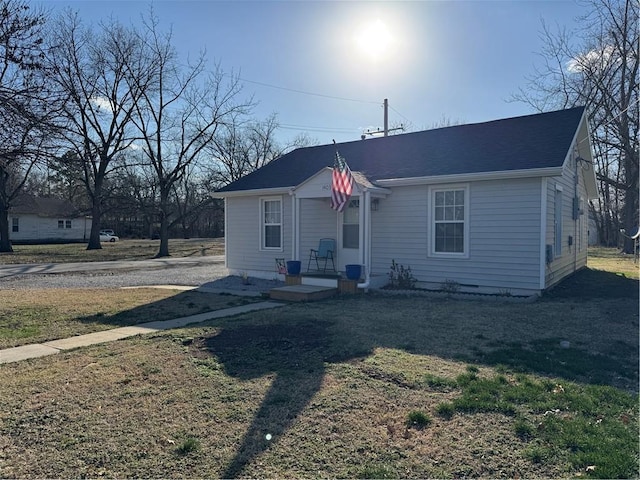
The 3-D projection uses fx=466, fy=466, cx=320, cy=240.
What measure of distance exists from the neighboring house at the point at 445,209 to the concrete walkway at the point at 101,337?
4.19 m

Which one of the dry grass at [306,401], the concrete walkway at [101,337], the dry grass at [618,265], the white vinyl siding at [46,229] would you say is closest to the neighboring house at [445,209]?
the dry grass at [618,265]

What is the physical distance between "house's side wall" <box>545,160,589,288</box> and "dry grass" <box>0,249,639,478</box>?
147 inches

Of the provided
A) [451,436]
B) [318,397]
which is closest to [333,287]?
[318,397]

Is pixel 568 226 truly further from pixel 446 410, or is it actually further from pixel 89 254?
pixel 89 254

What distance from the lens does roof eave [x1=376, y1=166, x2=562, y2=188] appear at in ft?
30.2

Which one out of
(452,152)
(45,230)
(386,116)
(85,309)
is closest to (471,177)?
(452,152)

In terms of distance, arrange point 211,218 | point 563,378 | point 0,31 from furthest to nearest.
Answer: point 211,218, point 0,31, point 563,378

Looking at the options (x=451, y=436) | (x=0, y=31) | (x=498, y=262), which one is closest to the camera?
(x=451, y=436)

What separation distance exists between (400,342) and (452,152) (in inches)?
286

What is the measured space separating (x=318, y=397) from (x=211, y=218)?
191ft

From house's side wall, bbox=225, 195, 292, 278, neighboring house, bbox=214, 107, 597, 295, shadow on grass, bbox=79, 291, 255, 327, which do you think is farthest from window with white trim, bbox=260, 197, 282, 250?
shadow on grass, bbox=79, 291, 255, 327

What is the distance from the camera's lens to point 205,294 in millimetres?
10734

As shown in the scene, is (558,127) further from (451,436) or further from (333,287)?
(451,436)

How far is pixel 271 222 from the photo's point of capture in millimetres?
13867
